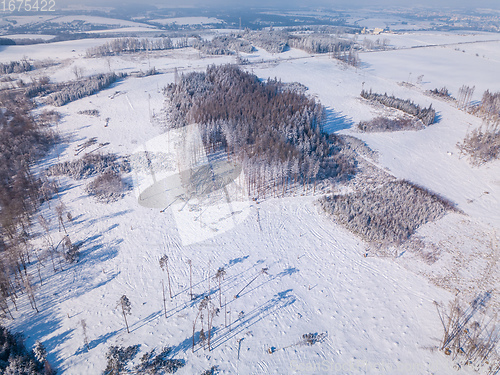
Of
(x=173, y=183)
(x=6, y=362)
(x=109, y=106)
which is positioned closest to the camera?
(x=6, y=362)

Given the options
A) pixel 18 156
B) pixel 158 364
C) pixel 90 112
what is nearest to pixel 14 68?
pixel 90 112

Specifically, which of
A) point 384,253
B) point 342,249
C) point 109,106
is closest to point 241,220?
point 342,249

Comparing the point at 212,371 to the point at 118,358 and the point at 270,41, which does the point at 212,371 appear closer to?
the point at 118,358

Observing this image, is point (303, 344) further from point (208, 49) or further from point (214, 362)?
point (208, 49)

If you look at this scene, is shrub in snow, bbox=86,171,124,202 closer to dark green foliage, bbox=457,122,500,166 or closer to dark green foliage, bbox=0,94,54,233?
dark green foliage, bbox=0,94,54,233

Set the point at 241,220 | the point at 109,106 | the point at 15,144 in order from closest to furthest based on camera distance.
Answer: the point at 241,220
the point at 15,144
the point at 109,106

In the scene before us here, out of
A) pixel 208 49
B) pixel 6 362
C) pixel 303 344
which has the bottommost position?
pixel 303 344
